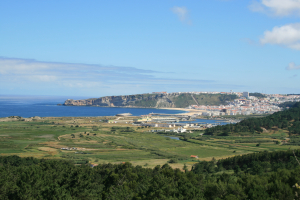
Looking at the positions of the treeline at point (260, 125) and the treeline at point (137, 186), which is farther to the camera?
the treeline at point (260, 125)

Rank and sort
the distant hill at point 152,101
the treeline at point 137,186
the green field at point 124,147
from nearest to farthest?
the treeline at point 137,186, the green field at point 124,147, the distant hill at point 152,101

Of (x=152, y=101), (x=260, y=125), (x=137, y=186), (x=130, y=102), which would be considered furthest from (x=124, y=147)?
(x=130, y=102)

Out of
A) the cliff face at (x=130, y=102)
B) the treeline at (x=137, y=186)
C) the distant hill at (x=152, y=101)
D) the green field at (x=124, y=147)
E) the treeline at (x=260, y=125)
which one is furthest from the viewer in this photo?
the cliff face at (x=130, y=102)

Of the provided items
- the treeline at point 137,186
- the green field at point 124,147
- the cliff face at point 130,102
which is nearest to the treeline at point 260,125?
the green field at point 124,147

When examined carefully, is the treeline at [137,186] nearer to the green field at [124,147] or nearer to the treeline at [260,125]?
the green field at [124,147]

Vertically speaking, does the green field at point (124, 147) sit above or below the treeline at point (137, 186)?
below

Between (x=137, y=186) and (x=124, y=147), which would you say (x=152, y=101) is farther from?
(x=137, y=186)

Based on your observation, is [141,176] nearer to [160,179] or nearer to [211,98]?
[160,179]

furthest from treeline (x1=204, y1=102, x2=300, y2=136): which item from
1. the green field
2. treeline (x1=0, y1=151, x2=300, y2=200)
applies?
treeline (x1=0, y1=151, x2=300, y2=200)
